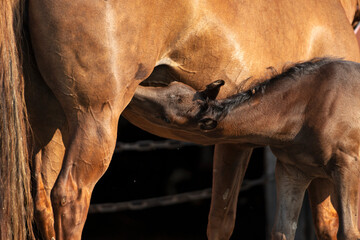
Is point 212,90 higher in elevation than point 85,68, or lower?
lower

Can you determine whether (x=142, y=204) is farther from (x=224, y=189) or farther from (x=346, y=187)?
(x=346, y=187)

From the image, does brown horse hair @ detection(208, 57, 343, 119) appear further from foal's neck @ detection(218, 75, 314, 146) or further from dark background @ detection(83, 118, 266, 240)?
dark background @ detection(83, 118, 266, 240)

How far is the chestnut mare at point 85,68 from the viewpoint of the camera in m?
2.91

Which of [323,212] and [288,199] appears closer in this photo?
[288,199]

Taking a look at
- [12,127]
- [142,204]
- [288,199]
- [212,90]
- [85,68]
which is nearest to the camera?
[85,68]

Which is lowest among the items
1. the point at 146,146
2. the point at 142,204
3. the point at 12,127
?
the point at 142,204

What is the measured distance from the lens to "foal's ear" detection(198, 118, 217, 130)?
3338mm

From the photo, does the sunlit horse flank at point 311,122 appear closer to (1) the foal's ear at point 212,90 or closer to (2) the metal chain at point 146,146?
(1) the foal's ear at point 212,90

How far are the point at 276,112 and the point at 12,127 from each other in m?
1.46

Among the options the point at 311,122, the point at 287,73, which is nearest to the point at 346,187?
the point at 311,122

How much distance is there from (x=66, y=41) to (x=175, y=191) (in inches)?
152

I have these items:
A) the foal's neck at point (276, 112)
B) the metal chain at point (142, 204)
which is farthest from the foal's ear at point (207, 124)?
the metal chain at point (142, 204)

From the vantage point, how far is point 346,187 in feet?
11.6

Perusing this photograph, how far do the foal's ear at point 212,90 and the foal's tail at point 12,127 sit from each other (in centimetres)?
90
